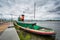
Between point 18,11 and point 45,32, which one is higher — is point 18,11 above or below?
above

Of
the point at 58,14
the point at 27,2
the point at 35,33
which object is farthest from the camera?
the point at 35,33

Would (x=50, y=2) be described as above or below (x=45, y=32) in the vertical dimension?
above

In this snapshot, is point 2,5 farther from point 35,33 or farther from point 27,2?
point 35,33

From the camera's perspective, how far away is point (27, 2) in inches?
94.3

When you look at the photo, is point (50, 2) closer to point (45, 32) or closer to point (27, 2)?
point (27, 2)

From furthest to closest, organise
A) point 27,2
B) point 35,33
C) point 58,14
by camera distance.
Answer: point 35,33, point 27,2, point 58,14

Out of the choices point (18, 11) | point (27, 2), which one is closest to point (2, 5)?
point (18, 11)

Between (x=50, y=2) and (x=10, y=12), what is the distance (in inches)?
38.4

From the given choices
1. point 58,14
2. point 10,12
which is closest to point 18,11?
point 10,12

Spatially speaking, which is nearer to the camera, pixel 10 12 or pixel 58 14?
pixel 58 14

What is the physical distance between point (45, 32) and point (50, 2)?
2.37 ft

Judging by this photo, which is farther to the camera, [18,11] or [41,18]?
[18,11]

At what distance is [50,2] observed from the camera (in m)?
2.35

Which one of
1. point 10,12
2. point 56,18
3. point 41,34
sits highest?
point 10,12
